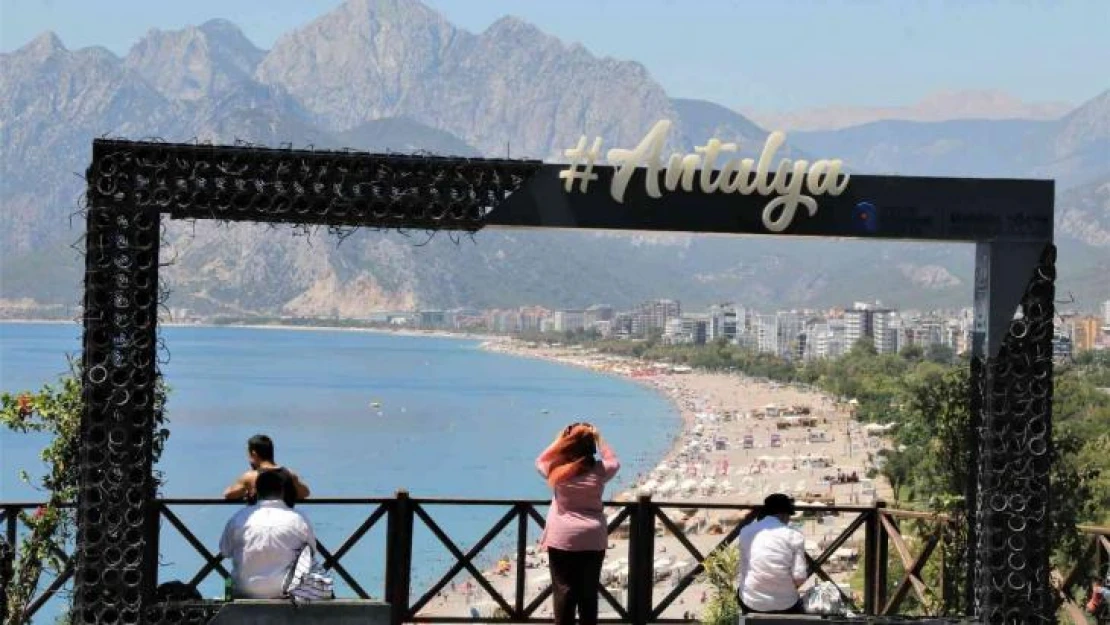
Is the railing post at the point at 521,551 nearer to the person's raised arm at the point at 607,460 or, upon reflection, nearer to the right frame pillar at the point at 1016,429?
the person's raised arm at the point at 607,460

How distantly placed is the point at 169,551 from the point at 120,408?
38811mm

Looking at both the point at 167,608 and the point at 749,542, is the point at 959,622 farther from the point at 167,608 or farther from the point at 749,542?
the point at 167,608

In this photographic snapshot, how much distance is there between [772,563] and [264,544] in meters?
2.57

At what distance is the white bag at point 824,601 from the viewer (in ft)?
28.5

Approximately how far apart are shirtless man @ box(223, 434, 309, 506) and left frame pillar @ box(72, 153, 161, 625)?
0.58 meters

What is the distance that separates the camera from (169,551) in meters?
46.0

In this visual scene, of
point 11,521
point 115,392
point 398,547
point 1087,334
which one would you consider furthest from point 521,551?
point 1087,334

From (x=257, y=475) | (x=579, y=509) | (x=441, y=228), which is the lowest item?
(x=579, y=509)

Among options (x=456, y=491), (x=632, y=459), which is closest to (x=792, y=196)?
(x=456, y=491)

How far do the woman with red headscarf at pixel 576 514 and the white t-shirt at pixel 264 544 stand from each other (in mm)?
1261

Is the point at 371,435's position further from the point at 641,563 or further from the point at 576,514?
the point at 576,514

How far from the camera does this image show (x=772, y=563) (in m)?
8.30

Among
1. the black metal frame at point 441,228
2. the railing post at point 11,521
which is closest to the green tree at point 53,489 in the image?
the railing post at point 11,521

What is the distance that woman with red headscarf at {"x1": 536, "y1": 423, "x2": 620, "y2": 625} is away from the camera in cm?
833
